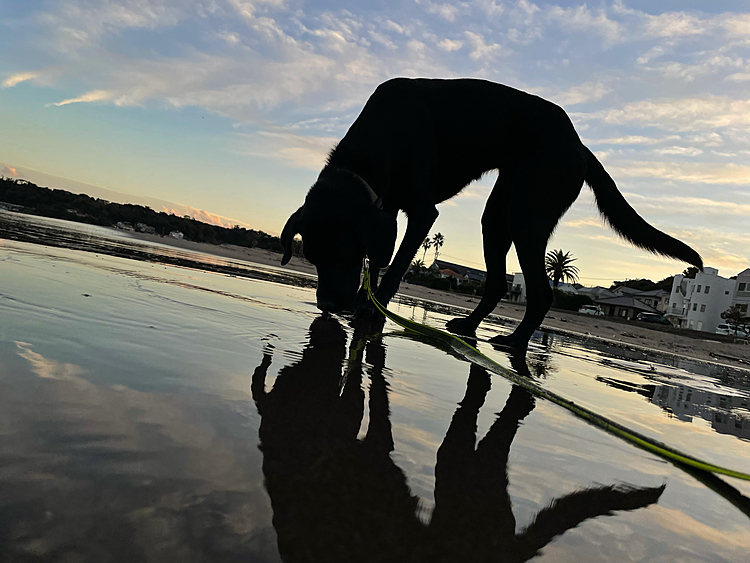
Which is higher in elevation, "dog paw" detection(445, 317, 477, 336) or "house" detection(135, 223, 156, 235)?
"house" detection(135, 223, 156, 235)

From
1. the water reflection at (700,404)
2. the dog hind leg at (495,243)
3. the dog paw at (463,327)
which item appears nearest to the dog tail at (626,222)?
the dog hind leg at (495,243)

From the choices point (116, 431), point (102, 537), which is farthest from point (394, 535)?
point (116, 431)

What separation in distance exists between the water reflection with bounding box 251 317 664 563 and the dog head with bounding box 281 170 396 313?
1.97 metres

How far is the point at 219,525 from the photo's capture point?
2.21ft

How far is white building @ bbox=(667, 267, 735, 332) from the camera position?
55719mm

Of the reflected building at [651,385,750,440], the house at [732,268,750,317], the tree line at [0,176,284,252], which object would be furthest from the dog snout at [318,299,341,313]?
the house at [732,268,750,317]

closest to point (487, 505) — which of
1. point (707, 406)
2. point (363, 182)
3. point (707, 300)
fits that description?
point (707, 406)

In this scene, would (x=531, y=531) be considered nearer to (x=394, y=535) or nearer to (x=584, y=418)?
(x=394, y=535)

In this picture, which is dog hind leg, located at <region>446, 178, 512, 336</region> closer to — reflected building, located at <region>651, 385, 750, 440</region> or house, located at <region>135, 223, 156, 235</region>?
reflected building, located at <region>651, 385, 750, 440</region>

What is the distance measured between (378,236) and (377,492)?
2.74 metres

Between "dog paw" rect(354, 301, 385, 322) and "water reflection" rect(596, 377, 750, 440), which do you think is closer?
"water reflection" rect(596, 377, 750, 440)

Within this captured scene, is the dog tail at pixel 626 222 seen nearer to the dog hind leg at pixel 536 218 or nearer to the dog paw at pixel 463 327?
the dog hind leg at pixel 536 218

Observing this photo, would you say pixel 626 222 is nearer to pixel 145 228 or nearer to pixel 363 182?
pixel 363 182

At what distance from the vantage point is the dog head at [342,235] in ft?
11.5
